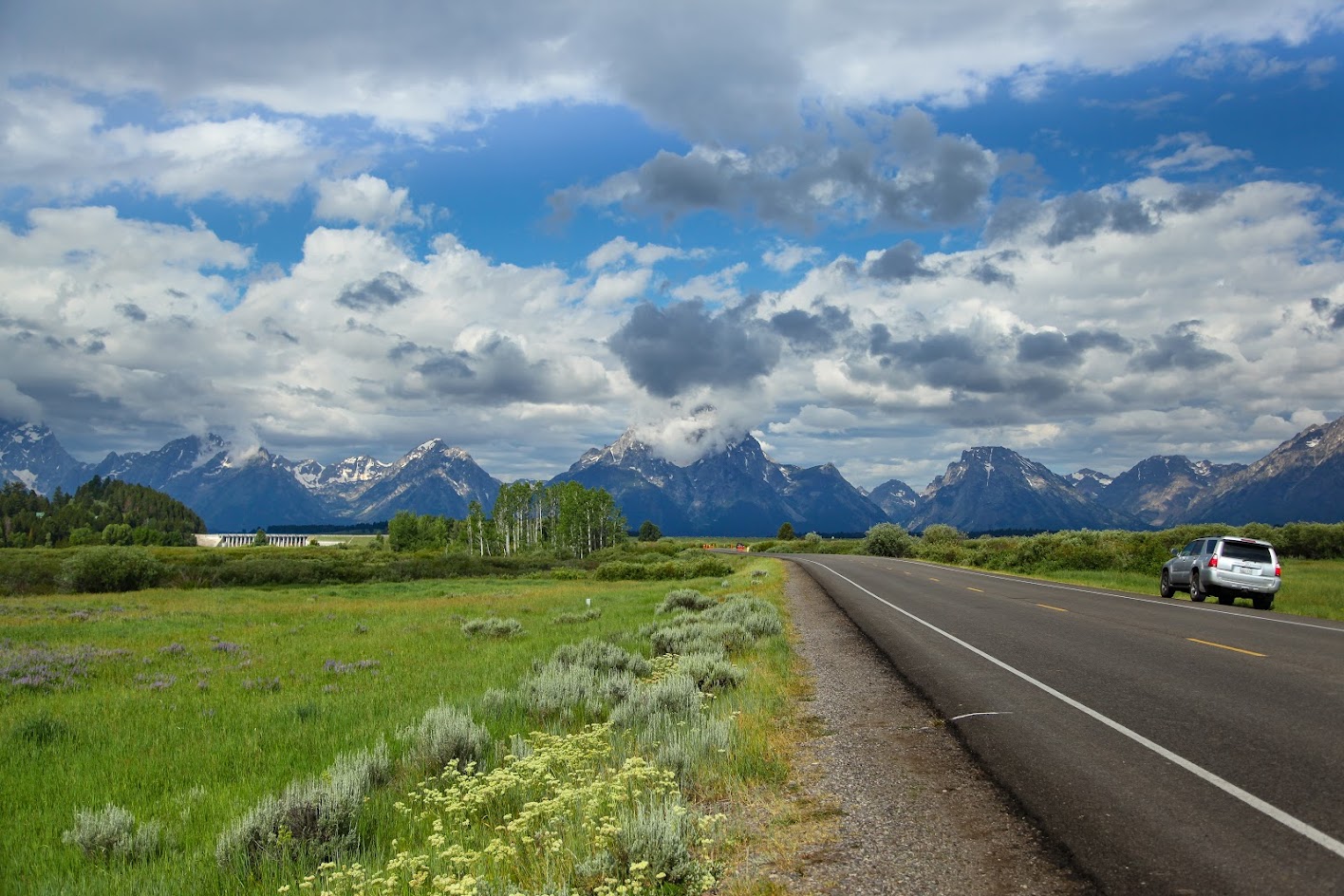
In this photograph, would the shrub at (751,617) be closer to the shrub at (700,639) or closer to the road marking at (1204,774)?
the shrub at (700,639)

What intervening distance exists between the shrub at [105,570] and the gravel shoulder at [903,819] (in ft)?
168

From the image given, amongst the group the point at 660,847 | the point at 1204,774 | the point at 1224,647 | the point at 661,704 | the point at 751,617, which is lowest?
the point at 751,617

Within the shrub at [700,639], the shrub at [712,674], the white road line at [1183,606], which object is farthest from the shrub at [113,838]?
the white road line at [1183,606]

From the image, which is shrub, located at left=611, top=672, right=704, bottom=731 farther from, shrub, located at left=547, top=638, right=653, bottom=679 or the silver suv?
the silver suv

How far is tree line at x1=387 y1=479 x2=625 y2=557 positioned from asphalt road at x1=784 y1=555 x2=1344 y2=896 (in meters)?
112

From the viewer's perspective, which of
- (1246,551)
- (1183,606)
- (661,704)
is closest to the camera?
(661,704)

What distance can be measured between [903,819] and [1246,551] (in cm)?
2398

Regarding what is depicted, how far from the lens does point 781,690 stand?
448 inches

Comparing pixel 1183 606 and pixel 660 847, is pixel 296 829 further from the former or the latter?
pixel 1183 606

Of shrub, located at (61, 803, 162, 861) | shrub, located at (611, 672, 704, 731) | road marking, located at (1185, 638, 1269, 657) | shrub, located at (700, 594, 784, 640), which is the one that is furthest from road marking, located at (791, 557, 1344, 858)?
shrub, located at (61, 803, 162, 861)

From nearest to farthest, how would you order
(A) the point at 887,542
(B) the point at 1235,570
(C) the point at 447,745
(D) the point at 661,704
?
(C) the point at 447,745
(D) the point at 661,704
(B) the point at 1235,570
(A) the point at 887,542

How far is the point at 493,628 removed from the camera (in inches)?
892

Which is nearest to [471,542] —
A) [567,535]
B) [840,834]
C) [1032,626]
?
[567,535]

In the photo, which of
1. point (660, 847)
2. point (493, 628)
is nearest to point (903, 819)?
point (660, 847)
